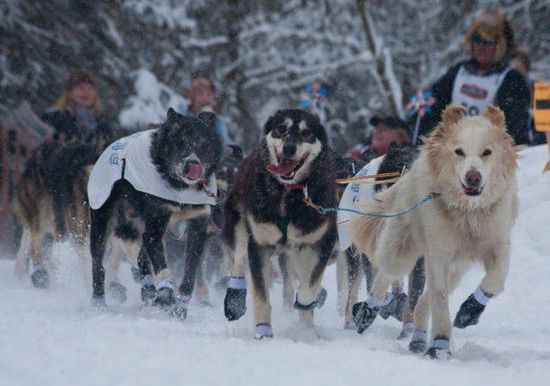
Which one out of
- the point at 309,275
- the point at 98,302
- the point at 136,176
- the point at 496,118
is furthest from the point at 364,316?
the point at 98,302

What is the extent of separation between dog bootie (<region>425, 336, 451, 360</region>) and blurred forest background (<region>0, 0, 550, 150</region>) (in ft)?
35.0

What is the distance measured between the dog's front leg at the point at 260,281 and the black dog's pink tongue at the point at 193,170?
100 cm

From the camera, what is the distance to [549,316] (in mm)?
6324

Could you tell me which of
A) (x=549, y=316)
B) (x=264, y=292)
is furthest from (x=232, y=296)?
(x=549, y=316)

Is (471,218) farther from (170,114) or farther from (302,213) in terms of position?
(170,114)

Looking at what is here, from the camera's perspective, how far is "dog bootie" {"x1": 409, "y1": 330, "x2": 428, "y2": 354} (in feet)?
15.4

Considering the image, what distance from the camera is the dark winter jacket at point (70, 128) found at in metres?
8.18

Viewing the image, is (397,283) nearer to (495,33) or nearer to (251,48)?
(495,33)

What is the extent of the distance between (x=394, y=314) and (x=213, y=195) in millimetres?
1569

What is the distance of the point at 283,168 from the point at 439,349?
139cm

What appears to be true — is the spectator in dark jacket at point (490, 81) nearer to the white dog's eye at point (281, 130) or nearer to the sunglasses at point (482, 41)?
the sunglasses at point (482, 41)

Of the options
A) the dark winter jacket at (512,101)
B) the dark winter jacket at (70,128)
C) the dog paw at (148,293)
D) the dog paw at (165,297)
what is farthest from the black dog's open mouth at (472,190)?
the dark winter jacket at (70,128)

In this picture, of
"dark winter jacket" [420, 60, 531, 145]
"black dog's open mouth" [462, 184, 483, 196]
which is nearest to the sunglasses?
"dark winter jacket" [420, 60, 531, 145]

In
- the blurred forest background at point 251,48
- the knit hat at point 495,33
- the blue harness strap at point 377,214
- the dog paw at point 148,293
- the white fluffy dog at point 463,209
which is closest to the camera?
the white fluffy dog at point 463,209
